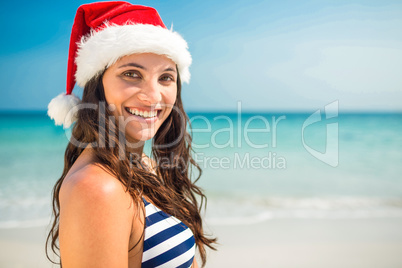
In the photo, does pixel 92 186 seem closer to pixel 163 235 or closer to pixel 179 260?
pixel 163 235

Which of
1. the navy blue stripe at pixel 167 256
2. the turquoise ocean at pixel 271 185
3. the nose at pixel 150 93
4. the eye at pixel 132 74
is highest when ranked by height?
the eye at pixel 132 74

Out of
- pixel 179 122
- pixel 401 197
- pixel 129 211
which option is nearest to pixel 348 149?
pixel 401 197

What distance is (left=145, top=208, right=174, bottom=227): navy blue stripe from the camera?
1.43 m

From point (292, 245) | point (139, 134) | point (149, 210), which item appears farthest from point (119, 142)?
point (292, 245)

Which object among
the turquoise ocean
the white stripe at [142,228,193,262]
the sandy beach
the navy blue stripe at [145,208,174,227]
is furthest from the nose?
the turquoise ocean

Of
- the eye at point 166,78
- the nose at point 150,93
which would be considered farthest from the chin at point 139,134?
the eye at point 166,78

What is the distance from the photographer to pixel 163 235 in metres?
1.46

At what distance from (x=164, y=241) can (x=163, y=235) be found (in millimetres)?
29

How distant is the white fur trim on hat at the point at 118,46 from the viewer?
1.67 m

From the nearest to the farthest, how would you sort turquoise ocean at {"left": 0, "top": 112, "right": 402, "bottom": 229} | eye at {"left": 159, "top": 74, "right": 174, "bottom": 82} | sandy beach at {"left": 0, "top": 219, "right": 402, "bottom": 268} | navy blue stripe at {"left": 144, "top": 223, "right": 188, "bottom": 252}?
1. navy blue stripe at {"left": 144, "top": 223, "right": 188, "bottom": 252}
2. eye at {"left": 159, "top": 74, "right": 174, "bottom": 82}
3. sandy beach at {"left": 0, "top": 219, "right": 402, "bottom": 268}
4. turquoise ocean at {"left": 0, "top": 112, "right": 402, "bottom": 229}

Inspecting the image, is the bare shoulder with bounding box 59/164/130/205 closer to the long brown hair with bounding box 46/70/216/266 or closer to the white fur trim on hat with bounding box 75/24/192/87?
the long brown hair with bounding box 46/70/216/266

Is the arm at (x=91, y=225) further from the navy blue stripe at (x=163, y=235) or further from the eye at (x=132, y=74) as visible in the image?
the eye at (x=132, y=74)

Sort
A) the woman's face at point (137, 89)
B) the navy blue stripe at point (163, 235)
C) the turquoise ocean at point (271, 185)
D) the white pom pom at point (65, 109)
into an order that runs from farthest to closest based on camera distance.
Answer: the turquoise ocean at point (271, 185), the white pom pom at point (65, 109), the woman's face at point (137, 89), the navy blue stripe at point (163, 235)

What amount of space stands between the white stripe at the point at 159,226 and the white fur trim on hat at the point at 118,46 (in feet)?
2.96
